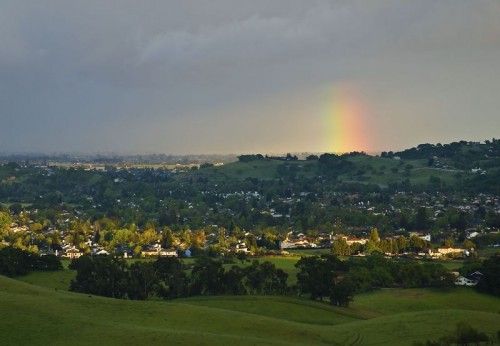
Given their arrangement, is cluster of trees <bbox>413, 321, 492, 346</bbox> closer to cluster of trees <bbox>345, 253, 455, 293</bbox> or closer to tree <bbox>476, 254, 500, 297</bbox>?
cluster of trees <bbox>345, 253, 455, 293</bbox>

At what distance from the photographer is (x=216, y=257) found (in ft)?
359

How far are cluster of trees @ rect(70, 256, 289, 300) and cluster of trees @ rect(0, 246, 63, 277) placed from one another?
7736 millimetres

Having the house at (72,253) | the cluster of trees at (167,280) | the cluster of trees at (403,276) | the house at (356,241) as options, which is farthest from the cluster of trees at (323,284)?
the house at (72,253)

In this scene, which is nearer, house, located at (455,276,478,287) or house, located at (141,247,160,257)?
house, located at (455,276,478,287)

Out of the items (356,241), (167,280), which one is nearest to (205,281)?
(167,280)

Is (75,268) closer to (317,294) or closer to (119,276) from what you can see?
(119,276)

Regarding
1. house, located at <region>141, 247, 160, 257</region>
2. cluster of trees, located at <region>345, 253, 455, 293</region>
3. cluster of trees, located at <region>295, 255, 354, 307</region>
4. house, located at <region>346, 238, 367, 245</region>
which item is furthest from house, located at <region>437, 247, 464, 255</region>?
house, located at <region>141, 247, 160, 257</region>

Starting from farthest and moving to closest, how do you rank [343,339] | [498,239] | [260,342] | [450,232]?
1. [450,232]
2. [498,239]
3. [343,339]
4. [260,342]

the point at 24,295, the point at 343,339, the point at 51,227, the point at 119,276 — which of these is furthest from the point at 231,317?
the point at 51,227

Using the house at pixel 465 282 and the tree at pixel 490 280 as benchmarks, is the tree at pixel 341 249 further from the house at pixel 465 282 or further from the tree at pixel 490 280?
the tree at pixel 490 280

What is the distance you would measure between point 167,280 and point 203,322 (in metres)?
22.8

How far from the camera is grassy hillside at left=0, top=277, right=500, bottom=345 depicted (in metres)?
47.4

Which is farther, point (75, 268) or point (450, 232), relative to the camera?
point (450, 232)

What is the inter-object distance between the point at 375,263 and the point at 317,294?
17321mm
